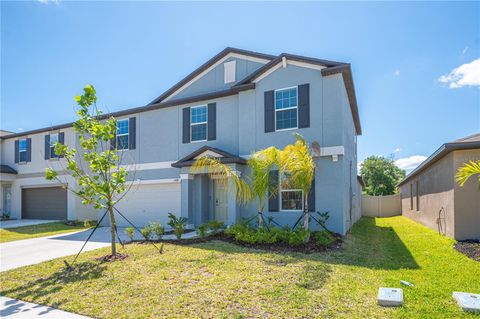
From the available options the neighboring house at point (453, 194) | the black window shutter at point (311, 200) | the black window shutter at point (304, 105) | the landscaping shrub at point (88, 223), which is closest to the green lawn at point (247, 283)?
→ the neighboring house at point (453, 194)

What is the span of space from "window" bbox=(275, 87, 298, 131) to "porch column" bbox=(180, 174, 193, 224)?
14.4 ft

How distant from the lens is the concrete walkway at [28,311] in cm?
479

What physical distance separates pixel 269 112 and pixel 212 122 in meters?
2.85

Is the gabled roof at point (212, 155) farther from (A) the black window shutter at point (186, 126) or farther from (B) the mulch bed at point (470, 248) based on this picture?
(B) the mulch bed at point (470, 248)

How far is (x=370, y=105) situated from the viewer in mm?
19984

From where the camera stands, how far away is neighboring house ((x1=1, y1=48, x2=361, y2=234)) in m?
11.2

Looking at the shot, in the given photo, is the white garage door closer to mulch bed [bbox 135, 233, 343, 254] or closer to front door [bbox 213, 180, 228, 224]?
front door [bbox 213, 180, 228, 224]

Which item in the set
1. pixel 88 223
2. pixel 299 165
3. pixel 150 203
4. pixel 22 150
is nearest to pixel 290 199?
pixel 299 165

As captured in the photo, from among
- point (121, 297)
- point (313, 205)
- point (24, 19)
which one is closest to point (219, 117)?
point (313, 205)

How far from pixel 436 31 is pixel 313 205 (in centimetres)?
814

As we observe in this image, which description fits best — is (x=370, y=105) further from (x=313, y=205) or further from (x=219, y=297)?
(x=219, y=297)

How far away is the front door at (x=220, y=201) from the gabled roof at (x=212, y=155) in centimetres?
150

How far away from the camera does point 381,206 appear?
2573 centimetres

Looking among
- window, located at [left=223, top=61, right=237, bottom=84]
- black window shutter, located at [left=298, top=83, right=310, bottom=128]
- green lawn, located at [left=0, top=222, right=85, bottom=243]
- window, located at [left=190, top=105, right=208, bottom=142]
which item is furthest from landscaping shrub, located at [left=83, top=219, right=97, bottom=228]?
black window shutter, located at [left=298, top=83, right=310, bottom=128]
